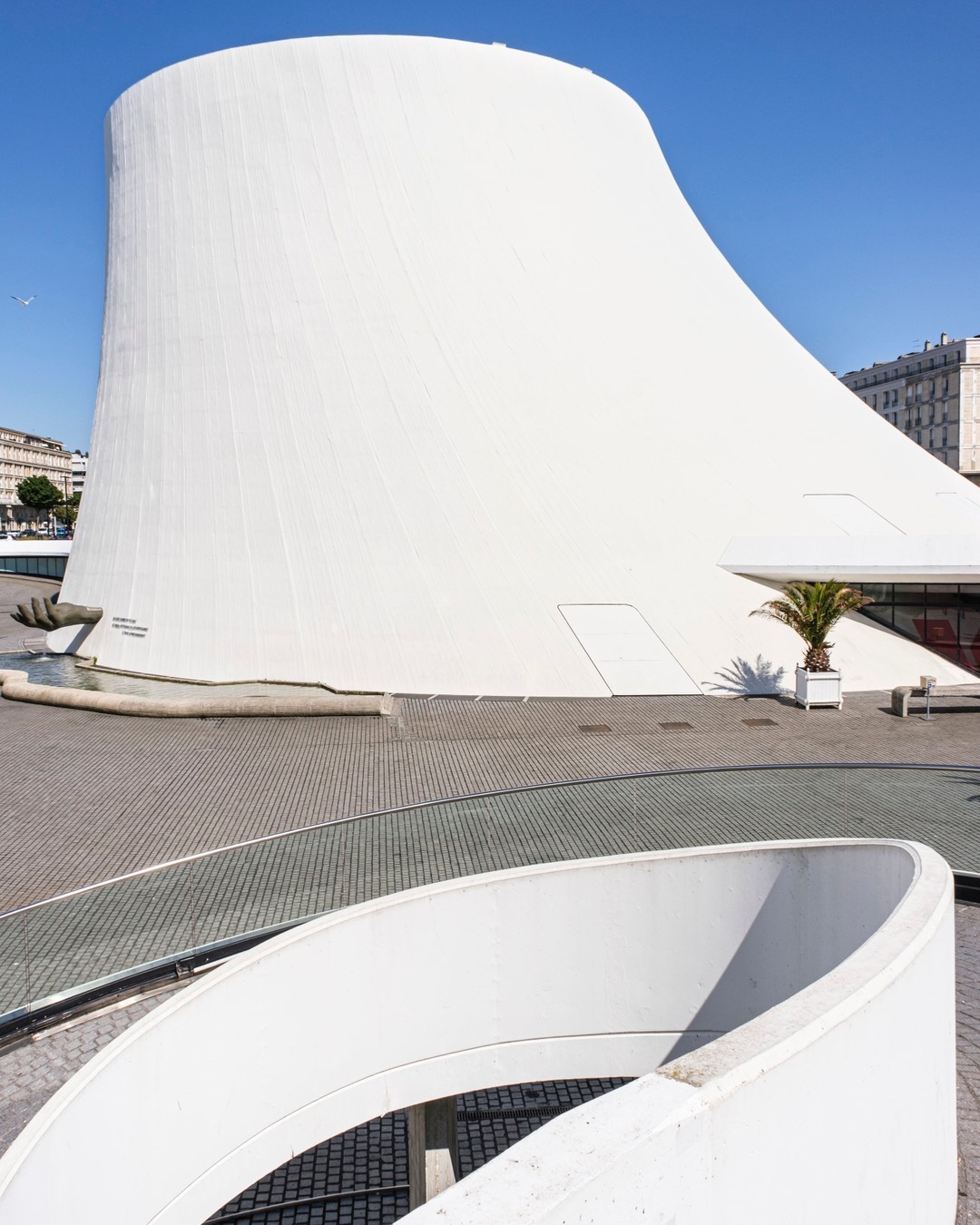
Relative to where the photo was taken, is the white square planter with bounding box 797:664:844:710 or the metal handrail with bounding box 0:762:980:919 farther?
the white square planter with bounding box 797:664:844:710

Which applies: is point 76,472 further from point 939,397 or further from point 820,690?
point 820,690

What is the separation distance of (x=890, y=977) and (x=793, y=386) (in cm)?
1613

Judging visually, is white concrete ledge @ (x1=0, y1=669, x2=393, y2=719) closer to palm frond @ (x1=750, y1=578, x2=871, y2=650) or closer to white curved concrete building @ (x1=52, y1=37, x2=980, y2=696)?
white curved concrete building @ (x1=52, y1=37, x2=980, y2=696)

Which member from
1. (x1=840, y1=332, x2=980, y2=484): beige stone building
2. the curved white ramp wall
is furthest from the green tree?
the curved white ramp wall

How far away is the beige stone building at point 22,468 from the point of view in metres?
92.1

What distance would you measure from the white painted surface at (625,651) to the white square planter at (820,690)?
5.30 feet

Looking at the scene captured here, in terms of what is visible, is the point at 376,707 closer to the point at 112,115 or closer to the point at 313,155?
the point at 313,155

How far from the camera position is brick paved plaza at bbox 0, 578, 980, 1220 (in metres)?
7.19

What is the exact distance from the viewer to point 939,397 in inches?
2243

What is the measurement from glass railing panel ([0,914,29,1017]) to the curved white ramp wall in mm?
1775

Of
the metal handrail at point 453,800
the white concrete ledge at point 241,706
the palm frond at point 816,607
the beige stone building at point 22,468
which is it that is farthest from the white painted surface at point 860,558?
the beige stone building at point 22,468

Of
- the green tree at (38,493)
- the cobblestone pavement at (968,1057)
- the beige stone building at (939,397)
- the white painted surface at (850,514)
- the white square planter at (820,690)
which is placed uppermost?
the beige stone building at (939,397)

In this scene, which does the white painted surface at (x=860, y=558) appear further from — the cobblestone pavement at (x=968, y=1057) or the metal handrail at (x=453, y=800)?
the cobblestone pavement at (x=968, y=1057)

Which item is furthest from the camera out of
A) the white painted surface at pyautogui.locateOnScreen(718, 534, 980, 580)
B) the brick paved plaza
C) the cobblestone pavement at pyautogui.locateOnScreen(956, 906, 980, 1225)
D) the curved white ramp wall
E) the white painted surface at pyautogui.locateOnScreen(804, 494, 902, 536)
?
the white painted surface at pyautogui.locateOnScreen(804, 494, 902, 536)
